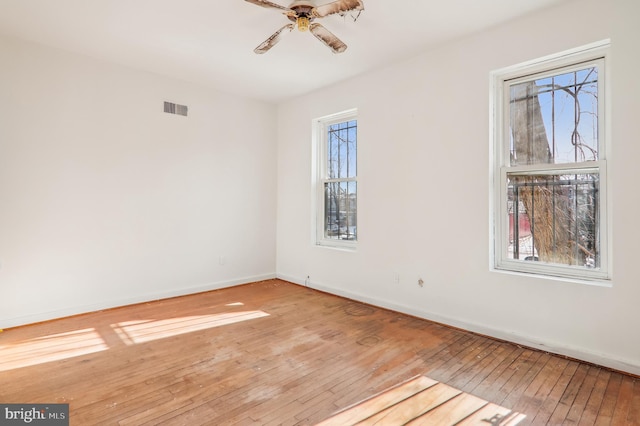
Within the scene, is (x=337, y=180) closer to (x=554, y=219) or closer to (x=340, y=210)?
(x=340, y=210)

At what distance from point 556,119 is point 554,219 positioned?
0.85 m

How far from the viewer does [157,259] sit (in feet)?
14.0

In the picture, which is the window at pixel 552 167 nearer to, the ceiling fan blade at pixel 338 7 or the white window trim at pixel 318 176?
the ceiling fan blade at pixel 338 7

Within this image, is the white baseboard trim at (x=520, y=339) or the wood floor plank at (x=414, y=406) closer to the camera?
the wood floor plank at (x=414, y=406)

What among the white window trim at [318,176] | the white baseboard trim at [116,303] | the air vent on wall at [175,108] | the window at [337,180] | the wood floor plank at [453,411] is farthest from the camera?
the white window trim at [318,176]

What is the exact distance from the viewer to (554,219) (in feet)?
9.45

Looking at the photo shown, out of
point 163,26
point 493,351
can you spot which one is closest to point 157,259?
point 163,26

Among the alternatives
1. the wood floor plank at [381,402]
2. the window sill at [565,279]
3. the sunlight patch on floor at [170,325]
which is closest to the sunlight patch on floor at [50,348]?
the sunlight patch on floor at [170,325]

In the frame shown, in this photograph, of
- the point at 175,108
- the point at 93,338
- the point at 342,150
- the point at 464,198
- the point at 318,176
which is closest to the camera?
the point at 93,338

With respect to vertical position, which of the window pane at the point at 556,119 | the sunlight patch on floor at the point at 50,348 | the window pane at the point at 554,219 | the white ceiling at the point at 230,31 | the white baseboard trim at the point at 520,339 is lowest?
the sunlight patch on floor at the point at 50,348

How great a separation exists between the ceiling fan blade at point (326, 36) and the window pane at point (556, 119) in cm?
164

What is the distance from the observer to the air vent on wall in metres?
4.31

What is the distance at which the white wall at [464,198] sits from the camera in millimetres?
2447

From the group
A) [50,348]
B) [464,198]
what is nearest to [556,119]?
[464,198]
